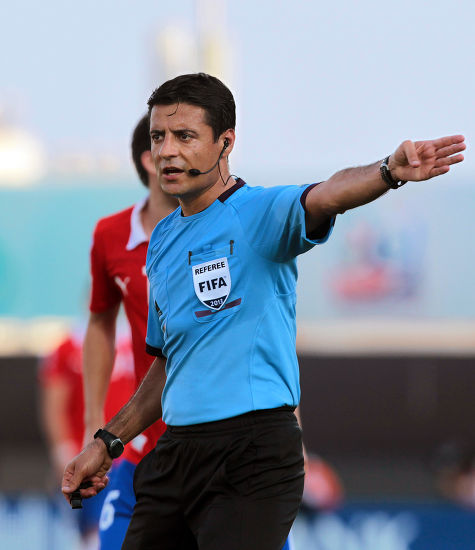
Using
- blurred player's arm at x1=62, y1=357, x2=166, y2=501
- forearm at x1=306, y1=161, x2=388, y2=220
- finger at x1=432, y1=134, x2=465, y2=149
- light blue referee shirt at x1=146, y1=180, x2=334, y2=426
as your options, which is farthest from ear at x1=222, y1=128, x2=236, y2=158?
finger at x1=432, y1=134, x2=465, y2=149

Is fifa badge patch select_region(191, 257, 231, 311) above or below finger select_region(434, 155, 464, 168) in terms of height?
below

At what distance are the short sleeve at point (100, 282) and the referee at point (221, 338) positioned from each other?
3.69 ft

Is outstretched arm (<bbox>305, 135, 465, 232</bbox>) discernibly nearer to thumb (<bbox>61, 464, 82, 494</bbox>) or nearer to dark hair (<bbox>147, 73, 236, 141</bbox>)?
dark hair (<bbox>147, 73, 236, 141</bbox>)

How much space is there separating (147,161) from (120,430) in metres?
1.41

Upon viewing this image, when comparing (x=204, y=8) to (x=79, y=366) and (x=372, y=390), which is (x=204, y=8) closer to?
(x=372, y=390)

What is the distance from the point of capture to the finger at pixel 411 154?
10.6ft

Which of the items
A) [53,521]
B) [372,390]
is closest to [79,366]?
[53,521]

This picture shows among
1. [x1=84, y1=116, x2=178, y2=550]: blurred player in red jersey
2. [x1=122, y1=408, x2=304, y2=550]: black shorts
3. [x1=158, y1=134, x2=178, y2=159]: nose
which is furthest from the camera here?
[x1=84, y1=116, x2=178, y2=550]: blurred player in red jersey

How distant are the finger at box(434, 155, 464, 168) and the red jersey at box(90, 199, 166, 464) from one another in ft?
6.23

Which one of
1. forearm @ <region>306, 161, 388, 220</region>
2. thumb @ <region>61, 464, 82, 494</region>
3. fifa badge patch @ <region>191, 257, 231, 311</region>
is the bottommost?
thumb @ <region>61, 464, 82, 494</region>

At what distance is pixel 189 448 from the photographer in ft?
12.4

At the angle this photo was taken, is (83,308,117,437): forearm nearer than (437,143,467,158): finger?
No

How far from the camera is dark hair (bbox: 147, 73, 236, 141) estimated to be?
3.85 meters

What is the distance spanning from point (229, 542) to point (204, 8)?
64.8ft
